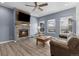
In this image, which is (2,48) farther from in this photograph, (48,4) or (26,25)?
(48,4)

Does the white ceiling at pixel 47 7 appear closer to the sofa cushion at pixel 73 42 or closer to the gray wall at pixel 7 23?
the gray wall at pixel 7 23

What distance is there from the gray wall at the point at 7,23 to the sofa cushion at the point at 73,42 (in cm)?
180

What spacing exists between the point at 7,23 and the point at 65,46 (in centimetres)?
204

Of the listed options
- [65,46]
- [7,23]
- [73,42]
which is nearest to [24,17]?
[7,23]

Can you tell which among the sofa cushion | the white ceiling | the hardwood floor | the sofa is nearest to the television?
the white ceiling

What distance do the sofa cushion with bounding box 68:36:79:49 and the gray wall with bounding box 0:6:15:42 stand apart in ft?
5.92

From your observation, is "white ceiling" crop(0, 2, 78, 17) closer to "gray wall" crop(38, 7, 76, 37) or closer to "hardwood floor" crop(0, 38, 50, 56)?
"gray wall" crop(38, 7, 76, 37)

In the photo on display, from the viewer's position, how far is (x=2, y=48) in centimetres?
312

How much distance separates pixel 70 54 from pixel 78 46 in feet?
0.91

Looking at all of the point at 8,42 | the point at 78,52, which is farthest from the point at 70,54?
the point at 8,42

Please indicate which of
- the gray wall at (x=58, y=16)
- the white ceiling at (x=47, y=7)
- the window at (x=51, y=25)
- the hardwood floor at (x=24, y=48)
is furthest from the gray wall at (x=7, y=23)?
the window at (x=51, y=25)

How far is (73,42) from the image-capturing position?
2576 mm

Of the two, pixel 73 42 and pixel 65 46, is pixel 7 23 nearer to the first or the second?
pixel 65 46

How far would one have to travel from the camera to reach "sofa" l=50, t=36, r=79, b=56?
2573 millimetres
